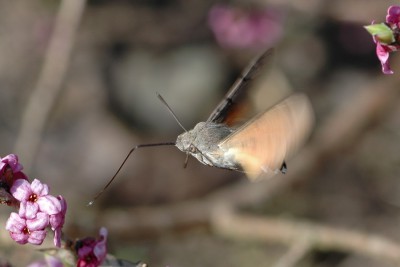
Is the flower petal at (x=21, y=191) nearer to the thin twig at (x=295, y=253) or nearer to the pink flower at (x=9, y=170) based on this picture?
the pink flower at (x=9, y=170)

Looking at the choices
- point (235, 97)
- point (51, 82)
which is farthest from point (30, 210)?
point (51, 82)

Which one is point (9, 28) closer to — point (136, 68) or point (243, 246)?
point (136, 68)

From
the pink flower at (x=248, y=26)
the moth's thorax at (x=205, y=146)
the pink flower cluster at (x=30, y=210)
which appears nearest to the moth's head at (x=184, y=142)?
the moth's thorax at (x=205, y=146)

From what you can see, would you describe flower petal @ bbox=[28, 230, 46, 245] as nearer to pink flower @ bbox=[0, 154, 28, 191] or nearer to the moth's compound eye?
pink flower @ bbox=[0, 154, 28, 191]

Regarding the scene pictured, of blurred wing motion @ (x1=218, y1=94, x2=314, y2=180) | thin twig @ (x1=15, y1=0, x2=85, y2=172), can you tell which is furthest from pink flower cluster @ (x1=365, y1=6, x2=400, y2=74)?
thin twig @ (x1=15, y1=0, x2=85, y2=172)

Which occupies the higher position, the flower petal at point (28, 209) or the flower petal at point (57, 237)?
the flower petal at point (28, 209)

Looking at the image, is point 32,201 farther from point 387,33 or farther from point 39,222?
point 387,33
